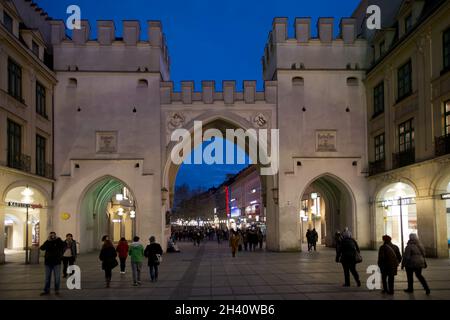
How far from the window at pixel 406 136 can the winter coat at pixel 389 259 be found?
1440 cm

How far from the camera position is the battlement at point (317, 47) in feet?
107

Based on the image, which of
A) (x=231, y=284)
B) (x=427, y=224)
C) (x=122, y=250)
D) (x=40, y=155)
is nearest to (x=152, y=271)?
(x=122, y=250)

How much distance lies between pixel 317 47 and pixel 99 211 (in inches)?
743

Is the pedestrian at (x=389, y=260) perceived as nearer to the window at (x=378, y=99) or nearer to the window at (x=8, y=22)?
the window at (x=378, y=99)

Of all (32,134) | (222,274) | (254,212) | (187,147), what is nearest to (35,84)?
(32,134)

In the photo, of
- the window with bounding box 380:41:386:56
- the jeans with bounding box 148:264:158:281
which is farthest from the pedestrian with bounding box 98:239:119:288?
the window with bounding box 380:41:386:56

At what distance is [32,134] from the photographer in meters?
28.6

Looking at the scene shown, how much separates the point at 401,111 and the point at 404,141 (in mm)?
1559

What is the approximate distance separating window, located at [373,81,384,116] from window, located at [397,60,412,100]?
239 cm

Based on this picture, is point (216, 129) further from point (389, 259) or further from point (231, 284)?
point (389, 259)

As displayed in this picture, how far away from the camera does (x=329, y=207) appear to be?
37.1 m

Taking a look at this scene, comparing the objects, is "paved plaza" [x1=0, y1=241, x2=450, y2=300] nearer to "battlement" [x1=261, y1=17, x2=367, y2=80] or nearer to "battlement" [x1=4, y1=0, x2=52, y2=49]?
"battlement" [x1=261, y1=17, x2=367, y2=80]
